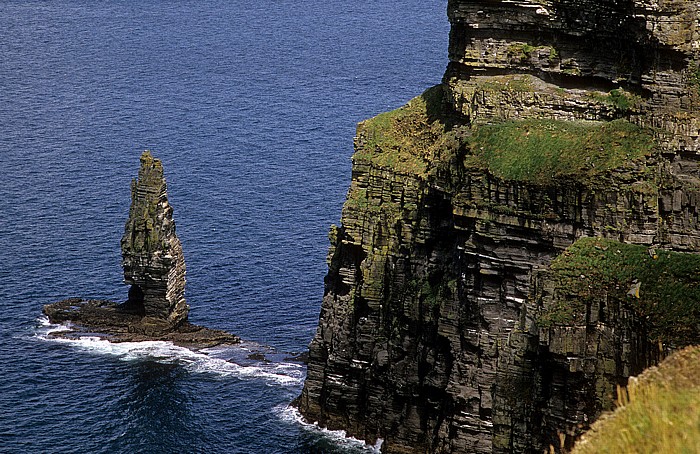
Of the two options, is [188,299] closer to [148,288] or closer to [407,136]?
[148,288]

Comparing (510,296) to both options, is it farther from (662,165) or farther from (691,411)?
(691,411)

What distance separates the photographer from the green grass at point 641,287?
74.0m

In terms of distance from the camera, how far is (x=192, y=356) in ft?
472

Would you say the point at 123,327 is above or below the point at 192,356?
above

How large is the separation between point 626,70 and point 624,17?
4.79 meters

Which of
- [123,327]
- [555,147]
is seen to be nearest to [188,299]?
[123,327]

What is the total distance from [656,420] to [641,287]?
3590 centimetres

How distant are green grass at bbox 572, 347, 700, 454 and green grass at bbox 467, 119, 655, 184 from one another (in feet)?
164

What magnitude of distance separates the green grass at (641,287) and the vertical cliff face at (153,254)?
74829 mm

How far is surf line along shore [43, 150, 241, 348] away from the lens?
149 meters

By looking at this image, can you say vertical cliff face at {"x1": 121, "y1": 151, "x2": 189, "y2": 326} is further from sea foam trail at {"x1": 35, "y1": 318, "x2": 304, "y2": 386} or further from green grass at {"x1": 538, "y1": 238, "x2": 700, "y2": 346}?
green grass at {"x1": 538, "y1": 238, "x2": 700, "y2": 346}

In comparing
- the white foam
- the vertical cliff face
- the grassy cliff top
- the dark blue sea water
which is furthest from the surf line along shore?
the grassy cliff top

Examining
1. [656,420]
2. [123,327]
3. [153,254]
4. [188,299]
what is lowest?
[123,327]

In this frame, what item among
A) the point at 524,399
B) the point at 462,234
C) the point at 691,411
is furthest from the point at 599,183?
the point at 691,411
